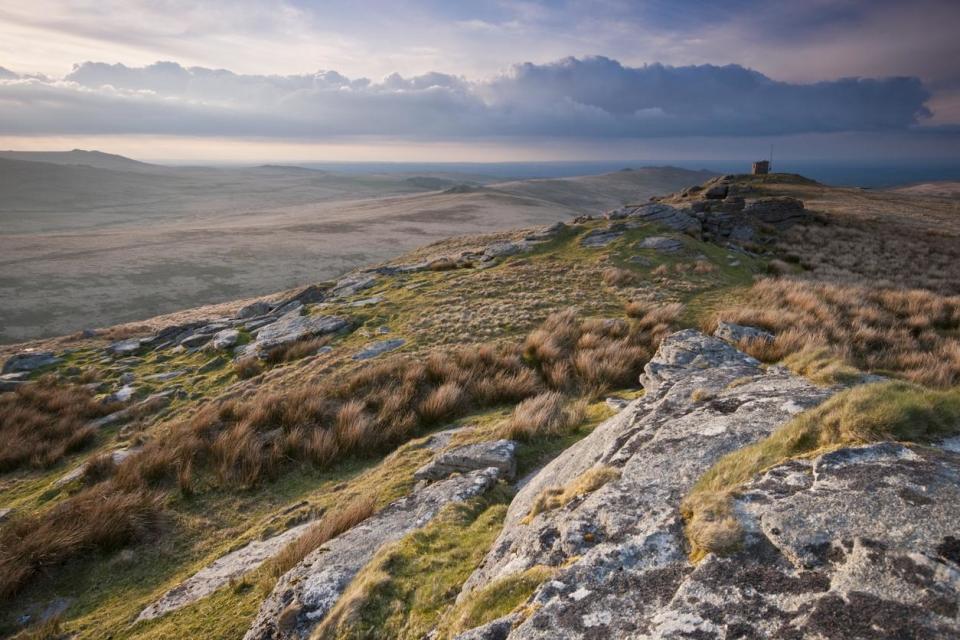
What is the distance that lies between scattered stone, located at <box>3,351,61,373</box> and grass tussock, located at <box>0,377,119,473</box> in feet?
11.2

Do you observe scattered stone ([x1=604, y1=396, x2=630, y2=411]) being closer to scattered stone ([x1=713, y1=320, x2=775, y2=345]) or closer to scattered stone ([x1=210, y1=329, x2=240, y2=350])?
scattered stone ([x1=713, y1=320, x2=775, y2=345])

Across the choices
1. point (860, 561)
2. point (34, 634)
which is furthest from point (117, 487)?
point (860, 561)

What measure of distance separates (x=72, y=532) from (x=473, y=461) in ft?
14.6

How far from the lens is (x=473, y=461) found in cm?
536

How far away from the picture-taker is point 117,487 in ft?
20.9

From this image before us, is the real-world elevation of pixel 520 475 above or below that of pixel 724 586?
below

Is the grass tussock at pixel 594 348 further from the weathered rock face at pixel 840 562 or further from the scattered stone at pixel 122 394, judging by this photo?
the scattered stone at pixel 122 394

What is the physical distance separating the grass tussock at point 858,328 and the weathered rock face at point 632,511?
147 cm

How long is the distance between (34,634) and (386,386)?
531cm

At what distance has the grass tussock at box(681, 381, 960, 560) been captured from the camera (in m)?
2.98

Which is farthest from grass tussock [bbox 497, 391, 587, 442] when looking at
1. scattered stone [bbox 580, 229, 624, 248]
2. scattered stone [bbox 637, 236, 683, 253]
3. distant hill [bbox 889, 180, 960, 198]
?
distant hill [bbox 889, 180, 960, 198]

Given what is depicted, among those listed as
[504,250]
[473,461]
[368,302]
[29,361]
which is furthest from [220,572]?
[504,250]

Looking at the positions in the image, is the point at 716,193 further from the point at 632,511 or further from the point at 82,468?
the point at 82,468

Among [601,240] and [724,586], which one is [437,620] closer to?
[724,586]
